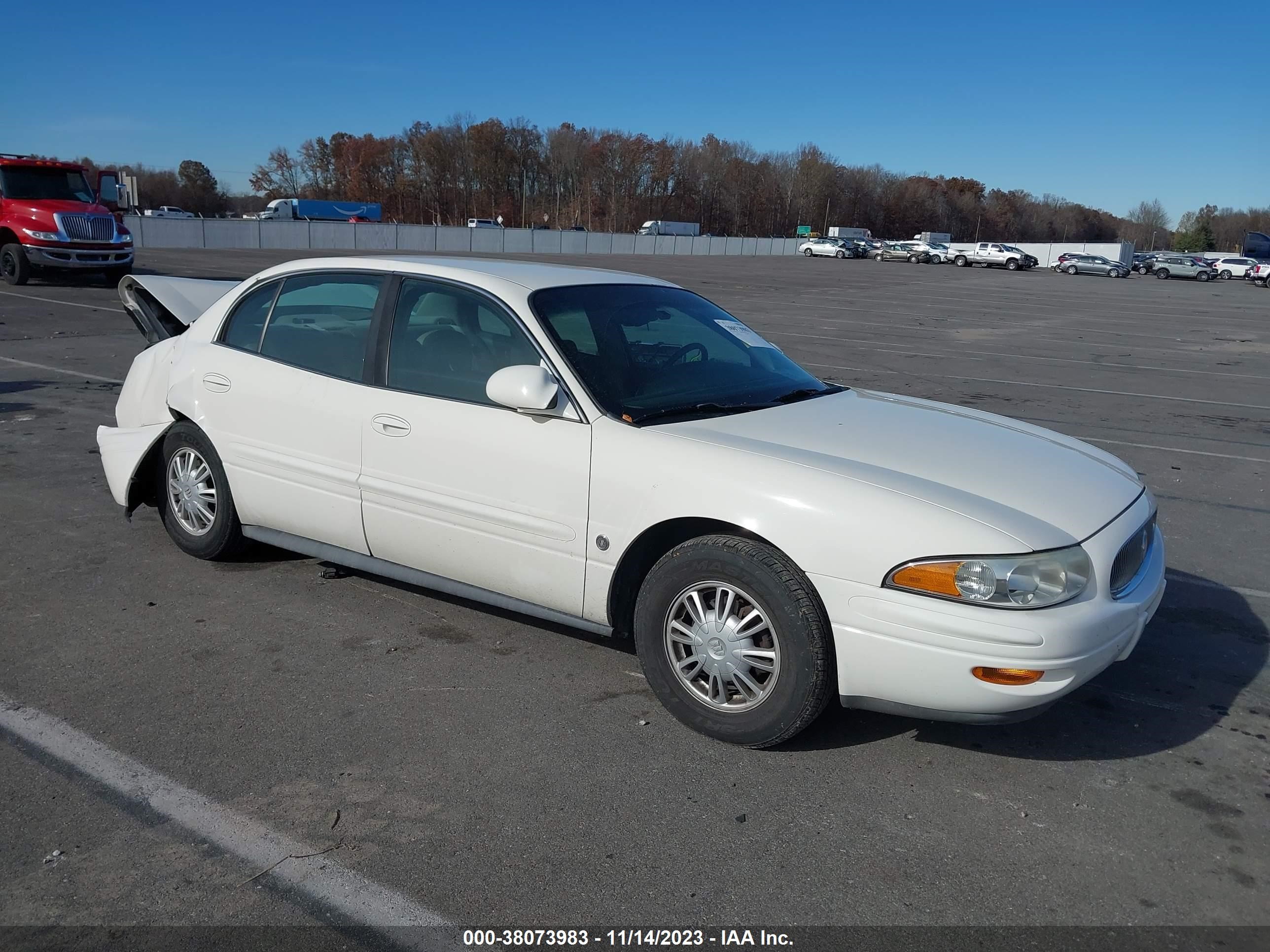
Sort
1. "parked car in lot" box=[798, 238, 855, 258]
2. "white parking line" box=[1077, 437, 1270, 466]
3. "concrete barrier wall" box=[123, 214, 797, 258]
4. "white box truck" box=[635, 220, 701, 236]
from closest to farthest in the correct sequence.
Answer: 1. "white parking line" box=[1077, 437, 1270, 466]
2. "concrete barrier wall" box=[123, 214, 797, 258]
3. "parked car in lot" box=[798, 238, 855, 258]
4. "white box truck" box=[635, 220, 701, 236]

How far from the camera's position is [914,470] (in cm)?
348

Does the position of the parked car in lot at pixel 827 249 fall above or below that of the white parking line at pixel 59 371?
above

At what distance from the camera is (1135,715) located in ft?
12.5

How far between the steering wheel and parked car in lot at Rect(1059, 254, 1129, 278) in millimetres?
59666

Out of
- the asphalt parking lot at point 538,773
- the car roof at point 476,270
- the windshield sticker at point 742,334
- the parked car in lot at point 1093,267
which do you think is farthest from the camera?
the parked car in lot at point 1093,267

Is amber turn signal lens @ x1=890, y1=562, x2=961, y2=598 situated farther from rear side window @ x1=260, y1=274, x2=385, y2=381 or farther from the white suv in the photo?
the white suv

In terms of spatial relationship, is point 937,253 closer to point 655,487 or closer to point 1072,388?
point 1072,388

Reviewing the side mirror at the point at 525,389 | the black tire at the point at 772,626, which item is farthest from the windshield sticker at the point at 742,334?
the black tire at the point at 772,626

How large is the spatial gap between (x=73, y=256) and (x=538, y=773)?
20372 millimetres

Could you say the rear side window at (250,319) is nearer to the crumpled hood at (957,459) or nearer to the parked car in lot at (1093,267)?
the crumpled hood at (957,459)

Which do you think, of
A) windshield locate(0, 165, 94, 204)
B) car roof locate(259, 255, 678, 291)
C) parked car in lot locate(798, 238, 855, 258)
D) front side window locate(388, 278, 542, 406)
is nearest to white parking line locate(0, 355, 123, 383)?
car roof locate(259, 255, 678, 291)

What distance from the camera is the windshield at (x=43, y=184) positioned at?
19.5 metres

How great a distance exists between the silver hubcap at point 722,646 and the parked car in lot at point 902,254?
6795cm

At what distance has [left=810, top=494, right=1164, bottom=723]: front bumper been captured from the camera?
306cm
